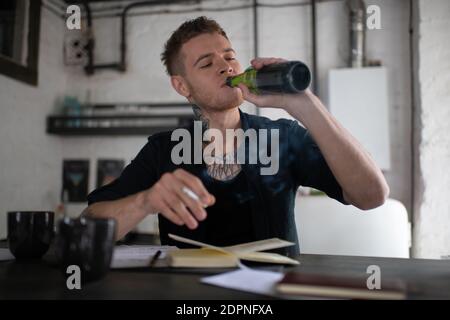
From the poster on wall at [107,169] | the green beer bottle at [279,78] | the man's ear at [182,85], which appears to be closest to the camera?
the green beer bottle at [279,78]

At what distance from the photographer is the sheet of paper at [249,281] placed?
0.66 meters

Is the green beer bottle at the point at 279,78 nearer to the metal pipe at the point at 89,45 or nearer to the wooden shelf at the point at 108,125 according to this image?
the wooden shelf at the point at 108,125

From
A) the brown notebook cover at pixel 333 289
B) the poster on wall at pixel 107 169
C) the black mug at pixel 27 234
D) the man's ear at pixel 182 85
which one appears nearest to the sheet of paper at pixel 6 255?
the black mug at pixel 27 234

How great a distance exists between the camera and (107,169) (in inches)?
127

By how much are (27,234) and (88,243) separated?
1.19 feet

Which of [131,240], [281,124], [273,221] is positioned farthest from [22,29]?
[273,221]

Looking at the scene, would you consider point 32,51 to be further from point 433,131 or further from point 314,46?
point 433,131

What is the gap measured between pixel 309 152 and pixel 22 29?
2.41m

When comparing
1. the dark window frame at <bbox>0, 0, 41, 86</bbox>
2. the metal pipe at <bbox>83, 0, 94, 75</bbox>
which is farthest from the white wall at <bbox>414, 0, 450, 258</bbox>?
the dark window frame at <bbox>0, 0, 41, 86</bbox>

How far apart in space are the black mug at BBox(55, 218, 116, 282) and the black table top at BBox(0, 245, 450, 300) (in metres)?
0.03

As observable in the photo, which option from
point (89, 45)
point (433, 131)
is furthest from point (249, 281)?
point (89, 45)

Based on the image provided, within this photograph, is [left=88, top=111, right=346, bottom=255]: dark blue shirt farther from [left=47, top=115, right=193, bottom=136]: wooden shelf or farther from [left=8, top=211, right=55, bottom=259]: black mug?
[left=47, top=115, right=193, bottom=136]: wooden shelf

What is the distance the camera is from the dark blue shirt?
1.38 metres

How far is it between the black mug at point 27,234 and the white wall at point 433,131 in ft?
7.03
